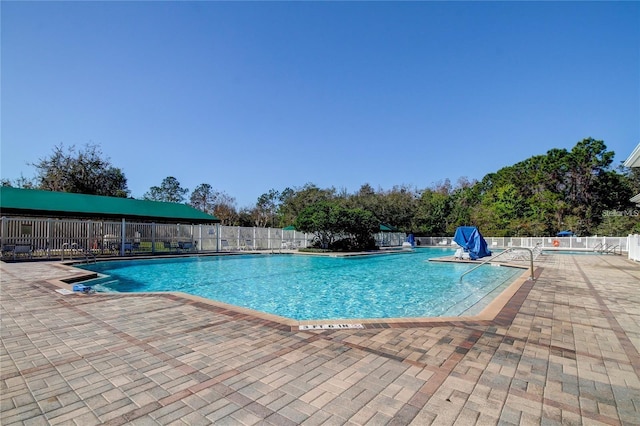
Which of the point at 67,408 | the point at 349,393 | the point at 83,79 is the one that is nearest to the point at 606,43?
the point at 349,393

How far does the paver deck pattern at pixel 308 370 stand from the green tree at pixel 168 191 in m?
51.7

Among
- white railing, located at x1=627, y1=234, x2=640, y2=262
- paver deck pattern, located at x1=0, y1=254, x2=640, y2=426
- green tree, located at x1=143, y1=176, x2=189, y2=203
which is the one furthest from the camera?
green tree, located at x1=143, y1=176, x2=189, y2=203

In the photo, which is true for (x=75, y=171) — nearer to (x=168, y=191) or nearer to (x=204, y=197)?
(x=204, y=197)

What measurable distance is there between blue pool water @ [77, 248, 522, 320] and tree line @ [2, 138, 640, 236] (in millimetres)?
12658

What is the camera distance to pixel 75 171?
28625 mm

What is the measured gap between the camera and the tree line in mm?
28938

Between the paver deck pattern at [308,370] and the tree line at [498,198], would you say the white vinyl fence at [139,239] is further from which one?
the paver deck pattern at [308,370]

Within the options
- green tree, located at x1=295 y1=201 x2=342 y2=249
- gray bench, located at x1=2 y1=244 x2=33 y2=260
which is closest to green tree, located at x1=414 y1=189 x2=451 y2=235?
green tree, located at x1=295 y1=201 x2=342 y2=249

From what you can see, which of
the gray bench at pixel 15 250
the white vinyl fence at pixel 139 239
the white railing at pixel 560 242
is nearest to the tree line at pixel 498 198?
the white railing at pixel 560 242

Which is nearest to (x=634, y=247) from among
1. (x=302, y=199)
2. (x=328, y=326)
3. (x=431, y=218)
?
(x=328, y=326)

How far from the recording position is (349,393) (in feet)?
8.15

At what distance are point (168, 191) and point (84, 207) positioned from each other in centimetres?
3749

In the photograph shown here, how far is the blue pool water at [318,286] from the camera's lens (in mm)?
7391

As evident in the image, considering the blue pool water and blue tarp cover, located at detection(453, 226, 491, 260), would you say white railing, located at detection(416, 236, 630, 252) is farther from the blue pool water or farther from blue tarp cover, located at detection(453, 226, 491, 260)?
the blue pool water
